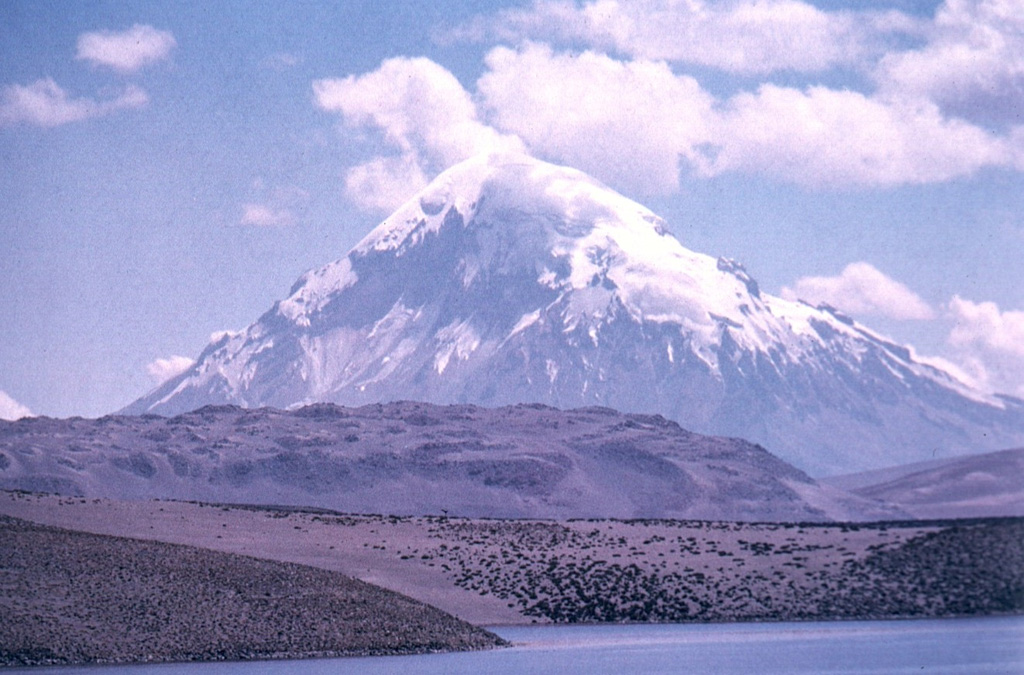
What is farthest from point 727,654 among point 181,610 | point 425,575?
point 425,575

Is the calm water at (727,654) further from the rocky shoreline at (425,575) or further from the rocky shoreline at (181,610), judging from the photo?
the rocky shoreline at (425,575)

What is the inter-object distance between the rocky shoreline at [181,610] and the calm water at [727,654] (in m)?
2.42

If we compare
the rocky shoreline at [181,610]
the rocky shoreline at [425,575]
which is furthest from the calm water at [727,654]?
the rocky shoreline at [425,575]

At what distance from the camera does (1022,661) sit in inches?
2314

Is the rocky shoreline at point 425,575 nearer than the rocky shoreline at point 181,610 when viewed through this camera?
No

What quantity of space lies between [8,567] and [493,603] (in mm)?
31741

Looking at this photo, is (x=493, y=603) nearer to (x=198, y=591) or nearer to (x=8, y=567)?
(x=198, y=591)

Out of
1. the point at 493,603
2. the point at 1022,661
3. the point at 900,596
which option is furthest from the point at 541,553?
the point at 1022,661

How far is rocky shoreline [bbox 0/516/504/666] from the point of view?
66750 millimetres

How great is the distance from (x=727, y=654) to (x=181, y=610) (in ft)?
83.9

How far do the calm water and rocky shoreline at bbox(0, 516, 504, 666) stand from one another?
95.4 inches

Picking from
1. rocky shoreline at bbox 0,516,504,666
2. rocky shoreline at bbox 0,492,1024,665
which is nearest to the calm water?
rocky shoreline at bbox 0,516,504,666

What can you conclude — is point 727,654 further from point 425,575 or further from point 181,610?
point 425,575

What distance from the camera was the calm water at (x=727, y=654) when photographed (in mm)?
60844
